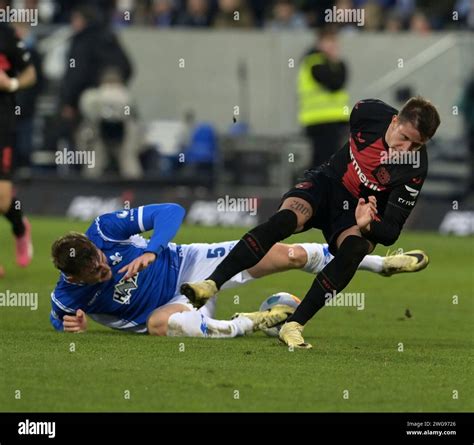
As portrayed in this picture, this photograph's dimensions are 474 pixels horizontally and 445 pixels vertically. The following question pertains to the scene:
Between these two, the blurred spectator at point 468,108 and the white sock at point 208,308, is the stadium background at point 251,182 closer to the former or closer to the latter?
the blurred spectator at point 468,108

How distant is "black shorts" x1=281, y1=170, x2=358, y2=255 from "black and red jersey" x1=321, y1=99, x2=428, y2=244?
70 millimetres

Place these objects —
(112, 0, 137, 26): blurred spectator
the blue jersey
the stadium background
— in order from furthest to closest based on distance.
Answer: (112, 0, 137, 26): blurred spectator < the blue jersey < the stadium background

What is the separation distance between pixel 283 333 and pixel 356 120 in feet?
5.64

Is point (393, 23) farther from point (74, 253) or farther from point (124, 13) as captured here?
point (74, 253)

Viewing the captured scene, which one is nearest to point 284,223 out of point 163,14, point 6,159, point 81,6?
point 6,159

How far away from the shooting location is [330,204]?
11164 mm

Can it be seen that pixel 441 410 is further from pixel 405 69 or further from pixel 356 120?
pixel 405 69

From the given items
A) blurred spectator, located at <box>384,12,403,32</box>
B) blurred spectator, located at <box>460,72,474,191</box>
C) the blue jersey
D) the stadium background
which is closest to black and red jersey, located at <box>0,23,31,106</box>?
the stadium background

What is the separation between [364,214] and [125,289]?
1849 millimetres

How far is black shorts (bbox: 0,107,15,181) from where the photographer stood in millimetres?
15438

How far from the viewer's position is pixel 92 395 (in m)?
8.46

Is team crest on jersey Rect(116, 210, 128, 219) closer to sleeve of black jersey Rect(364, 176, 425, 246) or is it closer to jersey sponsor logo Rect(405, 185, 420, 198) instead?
sleeve of black jersey Rect(364, 176, 425, 246)

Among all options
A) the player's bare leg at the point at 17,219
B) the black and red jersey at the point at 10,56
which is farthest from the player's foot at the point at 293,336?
the black and red jersey at the point at 10,56

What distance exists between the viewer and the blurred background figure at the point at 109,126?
25312mm
